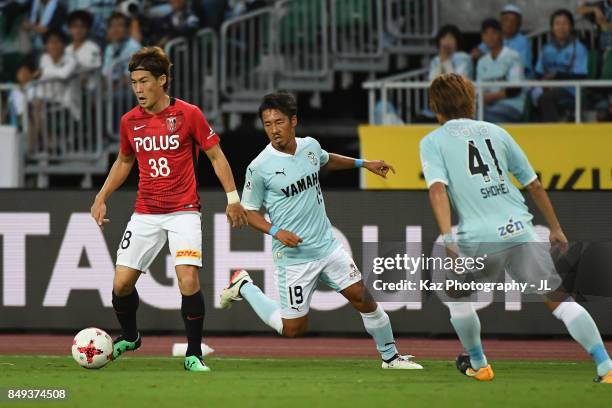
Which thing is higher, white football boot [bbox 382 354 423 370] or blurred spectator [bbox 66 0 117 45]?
blurred spectator [bbox 66 0 117 45]

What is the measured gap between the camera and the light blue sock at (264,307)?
10.1 metres

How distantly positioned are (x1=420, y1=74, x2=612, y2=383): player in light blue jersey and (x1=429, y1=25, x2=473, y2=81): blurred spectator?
8.21 m

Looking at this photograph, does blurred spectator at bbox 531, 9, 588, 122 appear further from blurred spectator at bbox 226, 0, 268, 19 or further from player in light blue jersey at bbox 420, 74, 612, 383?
player in light blue jersey at bbox 420, 74, 612, 383

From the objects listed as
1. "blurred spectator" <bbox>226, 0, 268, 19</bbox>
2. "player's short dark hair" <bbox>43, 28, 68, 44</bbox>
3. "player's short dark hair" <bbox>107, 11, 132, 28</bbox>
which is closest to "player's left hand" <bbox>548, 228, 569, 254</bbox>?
"blurred spectator" <bbox>226, 0, 268, 19</bbox>

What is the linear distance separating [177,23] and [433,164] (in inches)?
411

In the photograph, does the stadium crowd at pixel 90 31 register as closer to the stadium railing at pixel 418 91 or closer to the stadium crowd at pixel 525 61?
the stadium railing at pixel 418 91

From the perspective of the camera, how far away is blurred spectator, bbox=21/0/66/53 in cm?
1872

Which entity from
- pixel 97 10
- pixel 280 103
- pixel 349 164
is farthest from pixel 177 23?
pixel 280 103

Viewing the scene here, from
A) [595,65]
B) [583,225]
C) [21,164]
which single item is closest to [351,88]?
[595,65]

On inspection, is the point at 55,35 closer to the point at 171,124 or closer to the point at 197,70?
the point at 197,70

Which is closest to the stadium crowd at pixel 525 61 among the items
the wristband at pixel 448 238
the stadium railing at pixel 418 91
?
the stadium railing at pixel 418 91

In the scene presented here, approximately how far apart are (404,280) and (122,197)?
18.0 feet

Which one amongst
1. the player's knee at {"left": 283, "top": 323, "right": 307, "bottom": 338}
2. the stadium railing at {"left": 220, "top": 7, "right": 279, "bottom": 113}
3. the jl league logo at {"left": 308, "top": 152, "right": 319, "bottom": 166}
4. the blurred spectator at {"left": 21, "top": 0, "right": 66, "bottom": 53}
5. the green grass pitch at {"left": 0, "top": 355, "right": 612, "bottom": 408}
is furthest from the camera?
the blurred spectator at {"left": 21, "top": 0, "right": 66, "bottom": 53}

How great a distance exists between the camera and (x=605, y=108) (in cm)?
1590
